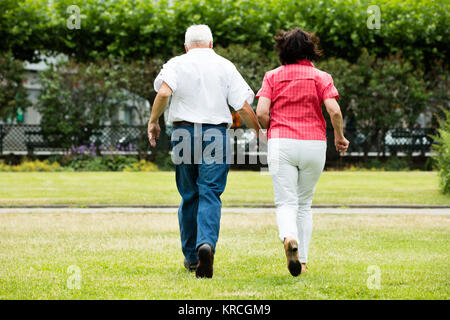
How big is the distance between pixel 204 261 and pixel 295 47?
6.13 feet

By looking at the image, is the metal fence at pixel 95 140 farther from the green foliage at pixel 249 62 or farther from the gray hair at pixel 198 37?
the gray hair at pixel 198 37

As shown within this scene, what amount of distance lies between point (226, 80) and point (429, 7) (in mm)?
20259

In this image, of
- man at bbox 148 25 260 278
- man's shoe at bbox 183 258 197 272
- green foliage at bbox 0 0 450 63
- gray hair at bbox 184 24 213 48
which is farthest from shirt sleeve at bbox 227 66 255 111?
green foliage at bbox 0 0 450 63

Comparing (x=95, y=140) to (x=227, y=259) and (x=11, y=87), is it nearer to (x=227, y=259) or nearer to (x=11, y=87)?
(x=11, y=87)

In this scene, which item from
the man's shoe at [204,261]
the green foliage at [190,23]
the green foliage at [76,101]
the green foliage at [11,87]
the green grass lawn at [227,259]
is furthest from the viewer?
the green foliage at [190,23]

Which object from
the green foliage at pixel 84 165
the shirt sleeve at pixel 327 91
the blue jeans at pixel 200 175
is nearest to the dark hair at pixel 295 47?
the shirt sleeve at pixel 327 91

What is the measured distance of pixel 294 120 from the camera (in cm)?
548

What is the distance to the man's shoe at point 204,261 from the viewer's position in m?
5.25

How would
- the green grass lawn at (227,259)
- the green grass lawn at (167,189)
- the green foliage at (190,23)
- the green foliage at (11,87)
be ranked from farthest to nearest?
the green foliage at (190,23), the green foliage at (11,87), the green grass lawn at (167,189), the green grass lawn at (227,259)

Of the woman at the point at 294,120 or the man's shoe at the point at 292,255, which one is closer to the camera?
the man's shoe at the point at 292,255

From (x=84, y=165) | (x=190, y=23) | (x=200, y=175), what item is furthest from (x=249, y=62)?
(x=200, y=175)

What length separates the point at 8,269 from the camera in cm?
575
